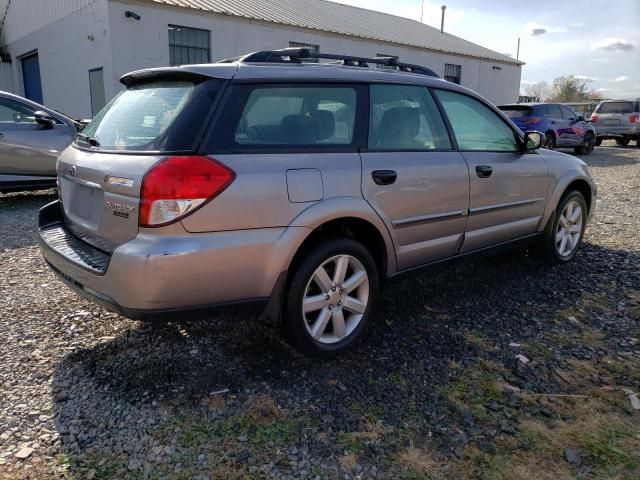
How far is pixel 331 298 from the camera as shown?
10.1ft

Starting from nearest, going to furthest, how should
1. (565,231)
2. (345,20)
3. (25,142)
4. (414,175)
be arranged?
(414,175), (565,231), (25,142), (345,20)

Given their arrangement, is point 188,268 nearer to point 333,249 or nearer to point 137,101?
point 333,249

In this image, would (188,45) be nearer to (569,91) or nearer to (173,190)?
(173,190)

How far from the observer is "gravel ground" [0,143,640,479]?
2.30 m

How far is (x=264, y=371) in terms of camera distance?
299cm

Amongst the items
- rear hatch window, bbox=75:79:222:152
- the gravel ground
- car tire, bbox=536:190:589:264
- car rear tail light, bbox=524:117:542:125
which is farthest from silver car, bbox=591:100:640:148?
rear hatch window, bbox=75:79:222:152

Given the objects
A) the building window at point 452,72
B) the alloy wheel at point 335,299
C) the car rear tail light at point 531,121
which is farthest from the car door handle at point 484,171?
the building window at point 452,72

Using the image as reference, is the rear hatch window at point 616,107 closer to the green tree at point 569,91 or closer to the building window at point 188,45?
the building window at point 188,45

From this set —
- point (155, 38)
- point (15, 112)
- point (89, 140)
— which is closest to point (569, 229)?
point (89, 140)

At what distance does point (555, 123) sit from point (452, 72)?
10.2 m

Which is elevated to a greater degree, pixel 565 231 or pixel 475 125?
pixel 475 125

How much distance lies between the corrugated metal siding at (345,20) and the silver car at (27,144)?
7.90m

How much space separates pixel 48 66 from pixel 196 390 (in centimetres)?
1841

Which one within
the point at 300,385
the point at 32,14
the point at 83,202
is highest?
the point at 32,14
